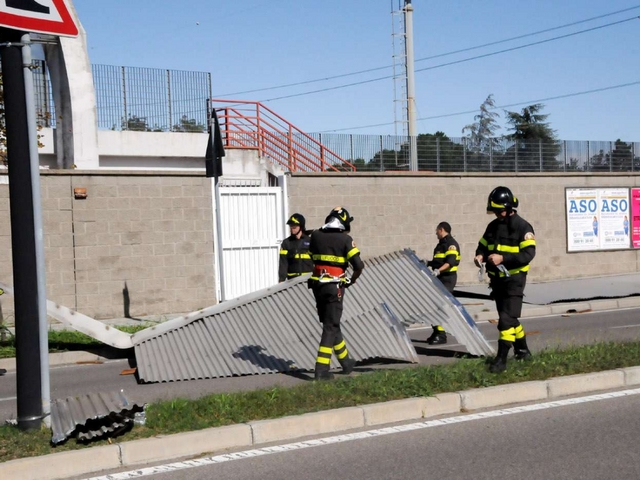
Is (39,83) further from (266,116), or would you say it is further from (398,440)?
(398,440)

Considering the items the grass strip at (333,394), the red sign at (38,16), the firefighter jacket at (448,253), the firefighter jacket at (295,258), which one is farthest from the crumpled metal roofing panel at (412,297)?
the red sign at (38,16)

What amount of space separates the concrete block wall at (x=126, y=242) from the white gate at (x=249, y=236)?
1.30 ft

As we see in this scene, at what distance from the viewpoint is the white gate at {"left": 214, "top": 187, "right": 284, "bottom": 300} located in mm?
17250

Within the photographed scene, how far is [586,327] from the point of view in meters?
13.4

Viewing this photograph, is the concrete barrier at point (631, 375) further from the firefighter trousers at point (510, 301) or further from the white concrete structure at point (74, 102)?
the white concrete structure at point (74, 102)

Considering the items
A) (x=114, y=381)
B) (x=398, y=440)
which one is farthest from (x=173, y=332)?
(x=398, y=440)

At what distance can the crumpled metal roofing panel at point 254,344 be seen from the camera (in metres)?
9.76

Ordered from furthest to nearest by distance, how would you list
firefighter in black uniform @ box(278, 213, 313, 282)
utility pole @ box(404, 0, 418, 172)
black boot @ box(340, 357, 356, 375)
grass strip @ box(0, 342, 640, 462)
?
1. utility pole @ box(404, 0, 418, 172)
2. firefighter in black uniform @ box(278, 213, 313, 282)
3. black boot @ box(340, 357, 356, 375)
4. grass strip @ box(0, 342, 640, 462)

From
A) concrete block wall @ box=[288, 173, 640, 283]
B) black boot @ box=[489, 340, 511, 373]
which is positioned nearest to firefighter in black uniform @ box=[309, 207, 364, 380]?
black boot @ box=[489, 340, 511, 373]

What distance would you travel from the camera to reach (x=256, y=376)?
9.65 m

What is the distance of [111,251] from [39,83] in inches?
279

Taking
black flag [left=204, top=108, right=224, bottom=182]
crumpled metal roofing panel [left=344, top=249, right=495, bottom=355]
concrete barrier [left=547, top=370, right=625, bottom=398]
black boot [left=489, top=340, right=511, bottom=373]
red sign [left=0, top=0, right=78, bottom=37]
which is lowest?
concrete barrier [left=547, top=370, right=625, bottom=398]

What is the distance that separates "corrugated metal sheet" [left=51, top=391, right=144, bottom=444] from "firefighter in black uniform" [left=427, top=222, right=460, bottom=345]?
5934 mm

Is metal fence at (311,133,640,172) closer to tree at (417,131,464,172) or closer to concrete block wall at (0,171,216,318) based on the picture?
tree at (417,131,464,172)
